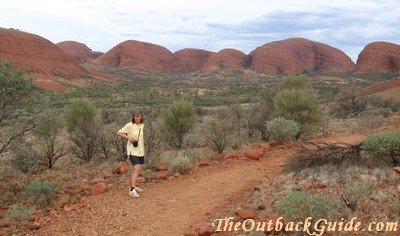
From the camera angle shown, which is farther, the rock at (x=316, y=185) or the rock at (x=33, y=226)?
the rock at (x=316, y=185)

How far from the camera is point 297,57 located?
389 feet

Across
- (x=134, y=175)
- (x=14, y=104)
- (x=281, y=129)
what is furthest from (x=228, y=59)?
(x=134, y=175)

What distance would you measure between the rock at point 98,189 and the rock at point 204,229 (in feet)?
8.85

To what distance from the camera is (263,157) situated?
387 inches

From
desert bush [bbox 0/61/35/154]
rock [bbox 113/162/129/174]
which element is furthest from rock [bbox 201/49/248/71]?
desert bush [bbox 0/61/35/154]

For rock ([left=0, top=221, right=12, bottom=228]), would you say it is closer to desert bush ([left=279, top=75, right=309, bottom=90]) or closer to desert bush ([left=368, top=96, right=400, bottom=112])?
desert bush ([left=279, top=75, right=309, bottom=90])

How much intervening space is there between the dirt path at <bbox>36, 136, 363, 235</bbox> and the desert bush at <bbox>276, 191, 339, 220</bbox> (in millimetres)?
1486

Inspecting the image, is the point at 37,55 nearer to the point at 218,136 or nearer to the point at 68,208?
the point at 218,136

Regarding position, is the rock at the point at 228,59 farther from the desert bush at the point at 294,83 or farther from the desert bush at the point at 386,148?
the desert bush at the point at 386,148

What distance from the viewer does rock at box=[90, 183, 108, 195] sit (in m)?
7.30

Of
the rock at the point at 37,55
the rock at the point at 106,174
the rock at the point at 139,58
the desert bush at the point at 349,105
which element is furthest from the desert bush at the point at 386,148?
the rock at the point at 139,58

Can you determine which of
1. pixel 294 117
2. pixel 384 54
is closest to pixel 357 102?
pixel 294 117

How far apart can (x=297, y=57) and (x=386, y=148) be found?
382 feet

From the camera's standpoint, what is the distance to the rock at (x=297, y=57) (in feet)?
359
